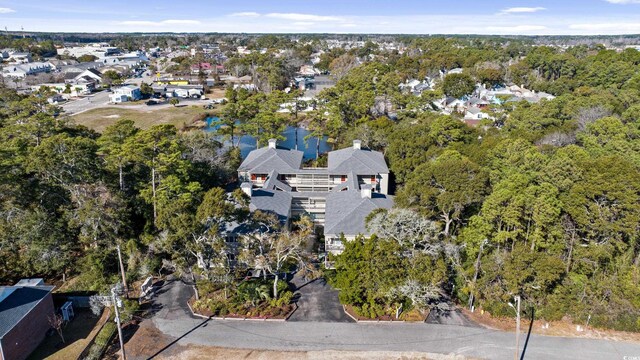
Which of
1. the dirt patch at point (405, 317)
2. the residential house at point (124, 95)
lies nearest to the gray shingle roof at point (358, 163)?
the dirt patch at point (405, 317)

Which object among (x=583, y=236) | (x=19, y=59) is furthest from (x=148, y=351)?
(x=19, y=59)

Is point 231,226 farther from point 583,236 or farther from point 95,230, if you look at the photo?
point 583,236

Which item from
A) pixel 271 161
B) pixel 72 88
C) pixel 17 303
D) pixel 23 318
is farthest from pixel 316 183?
pixel 72 88

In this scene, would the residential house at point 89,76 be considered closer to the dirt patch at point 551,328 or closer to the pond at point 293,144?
the pond at point 293,144

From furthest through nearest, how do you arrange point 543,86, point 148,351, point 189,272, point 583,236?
point 543,86 → point 583,236 → point 189,272 → point 148,351

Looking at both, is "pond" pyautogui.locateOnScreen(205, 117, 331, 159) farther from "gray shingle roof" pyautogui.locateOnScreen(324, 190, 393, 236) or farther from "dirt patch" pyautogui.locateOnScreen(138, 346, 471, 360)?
"dirt patch" pyautogui.locateOnScreen(138, 346, 471, 360)

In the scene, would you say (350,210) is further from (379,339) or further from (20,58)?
(20,58)

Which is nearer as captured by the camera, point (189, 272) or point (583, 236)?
point (189, 272)
